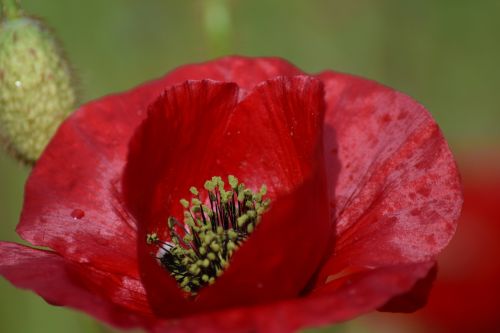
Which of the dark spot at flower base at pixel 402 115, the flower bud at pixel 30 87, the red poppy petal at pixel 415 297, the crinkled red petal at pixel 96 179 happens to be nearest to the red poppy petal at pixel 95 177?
the crinkled red petal at pixel 96 179

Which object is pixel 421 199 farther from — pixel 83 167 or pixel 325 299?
pixel 83 167

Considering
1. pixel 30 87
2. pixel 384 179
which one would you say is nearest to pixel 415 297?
pixel 384 179

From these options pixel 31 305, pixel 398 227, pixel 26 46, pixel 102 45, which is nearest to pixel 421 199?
pixel 398 227

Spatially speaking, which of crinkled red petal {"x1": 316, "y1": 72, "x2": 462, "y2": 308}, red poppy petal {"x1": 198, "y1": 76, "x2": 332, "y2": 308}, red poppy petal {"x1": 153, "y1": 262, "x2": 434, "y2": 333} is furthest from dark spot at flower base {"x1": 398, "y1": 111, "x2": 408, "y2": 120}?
red poppy petal {"x1": 153, "y1": 262, "x2": 434, "y2": 333}

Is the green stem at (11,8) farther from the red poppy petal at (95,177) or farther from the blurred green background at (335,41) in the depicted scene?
the blurred green background at (335,41)

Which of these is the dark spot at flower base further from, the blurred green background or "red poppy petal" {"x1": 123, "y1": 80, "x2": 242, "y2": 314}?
the blurred green background

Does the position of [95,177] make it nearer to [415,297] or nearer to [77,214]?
[77,214]
